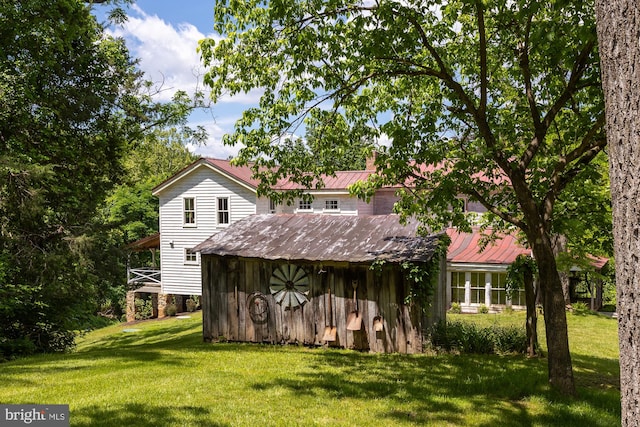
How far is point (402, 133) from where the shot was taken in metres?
9.19

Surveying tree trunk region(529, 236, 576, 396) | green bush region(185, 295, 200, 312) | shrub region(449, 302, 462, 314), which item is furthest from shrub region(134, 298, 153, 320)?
tree trunk region(529, 236, 576, 396)

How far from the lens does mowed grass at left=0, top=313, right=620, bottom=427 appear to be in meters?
7.02

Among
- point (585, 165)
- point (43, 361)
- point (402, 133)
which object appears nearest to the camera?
point (585, 165)

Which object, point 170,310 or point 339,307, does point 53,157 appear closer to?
point 339,307

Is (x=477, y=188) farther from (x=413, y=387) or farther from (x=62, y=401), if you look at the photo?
(x=62, y=401)

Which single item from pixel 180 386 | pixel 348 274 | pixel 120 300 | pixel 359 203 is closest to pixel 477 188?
pixel 348 274

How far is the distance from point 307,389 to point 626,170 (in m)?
6.95

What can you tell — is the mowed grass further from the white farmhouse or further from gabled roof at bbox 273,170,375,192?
gabled roof at bbox 273,170,375,192

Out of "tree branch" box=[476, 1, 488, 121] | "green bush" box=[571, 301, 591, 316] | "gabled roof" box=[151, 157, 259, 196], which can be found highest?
"gabled roof" box=[151, 157, 259, 196]

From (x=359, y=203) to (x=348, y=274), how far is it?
17303 mm

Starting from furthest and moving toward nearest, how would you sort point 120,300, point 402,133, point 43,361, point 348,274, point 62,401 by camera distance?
point 120,300 < point 348,274 < point 43,361 < point 402,133 < point 62,401

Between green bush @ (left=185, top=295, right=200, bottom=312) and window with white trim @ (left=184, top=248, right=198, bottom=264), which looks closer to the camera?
window with white trim @ (left=184, top=248, right=198, bottom=264)

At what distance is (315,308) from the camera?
44.7ft

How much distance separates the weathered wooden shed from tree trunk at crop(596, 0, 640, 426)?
28.9 feet
